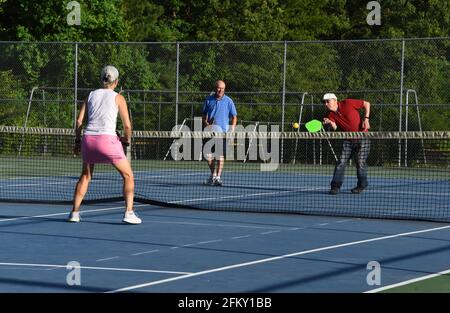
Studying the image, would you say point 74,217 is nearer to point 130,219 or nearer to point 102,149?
point 130,219

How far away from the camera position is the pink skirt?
12.7 metres

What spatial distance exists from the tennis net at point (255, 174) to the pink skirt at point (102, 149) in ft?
8.24

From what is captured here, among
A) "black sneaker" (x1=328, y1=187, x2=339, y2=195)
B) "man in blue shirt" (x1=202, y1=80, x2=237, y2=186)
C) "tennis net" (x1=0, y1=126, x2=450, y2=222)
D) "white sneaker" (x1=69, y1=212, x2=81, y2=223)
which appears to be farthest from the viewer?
"man in blue shirt" (x1=202, y1=80, x2=237, y2=186)

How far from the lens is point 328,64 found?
26672mm

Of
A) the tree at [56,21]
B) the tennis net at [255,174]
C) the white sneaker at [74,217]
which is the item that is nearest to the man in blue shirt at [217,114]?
the tennis net at [255,174]

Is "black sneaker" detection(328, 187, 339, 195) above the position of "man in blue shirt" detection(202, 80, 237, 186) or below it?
below

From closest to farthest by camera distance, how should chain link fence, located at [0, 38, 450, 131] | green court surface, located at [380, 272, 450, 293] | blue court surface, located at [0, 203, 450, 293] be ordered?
green court surface, located at [380, 272, 450, 293] < blue court surface, located at [0, 203, 450, 293] < chain link fence, located at [0, 38, 450, 131]

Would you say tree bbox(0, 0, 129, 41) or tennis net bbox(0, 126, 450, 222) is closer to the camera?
tennis net bbox(0, 126, 450, 222)

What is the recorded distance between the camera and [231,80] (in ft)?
91.1

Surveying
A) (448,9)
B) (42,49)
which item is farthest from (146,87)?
(448,9)

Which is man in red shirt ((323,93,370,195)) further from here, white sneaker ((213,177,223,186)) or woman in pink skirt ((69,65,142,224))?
woman in pink skirt ((69,65,142,224))

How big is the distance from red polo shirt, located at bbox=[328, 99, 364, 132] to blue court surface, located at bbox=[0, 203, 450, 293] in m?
3.12

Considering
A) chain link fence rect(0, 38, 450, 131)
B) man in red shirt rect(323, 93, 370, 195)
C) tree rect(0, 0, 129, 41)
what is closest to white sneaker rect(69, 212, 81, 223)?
man in red shirt rect(323, 93, 370, 195)
